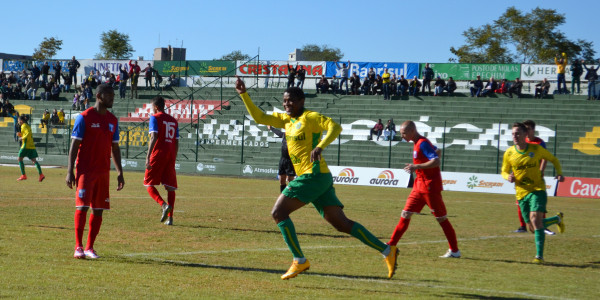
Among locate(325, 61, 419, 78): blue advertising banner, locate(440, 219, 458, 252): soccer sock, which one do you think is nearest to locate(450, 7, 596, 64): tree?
locate(325, 61, 419, 78): blue advertising banner

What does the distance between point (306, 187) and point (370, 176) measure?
2666 cm

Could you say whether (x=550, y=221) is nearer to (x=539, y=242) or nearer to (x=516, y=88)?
(x=539, y=242)

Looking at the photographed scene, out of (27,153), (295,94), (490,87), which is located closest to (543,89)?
(490,87)

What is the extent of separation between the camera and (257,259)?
10.1 meters

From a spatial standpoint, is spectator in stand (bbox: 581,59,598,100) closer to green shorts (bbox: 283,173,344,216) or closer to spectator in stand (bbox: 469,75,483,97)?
spectator in stand (bbox: 469,75,483,97)

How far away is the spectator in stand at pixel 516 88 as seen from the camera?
41.4 metres

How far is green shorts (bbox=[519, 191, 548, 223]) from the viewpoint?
11445 mm

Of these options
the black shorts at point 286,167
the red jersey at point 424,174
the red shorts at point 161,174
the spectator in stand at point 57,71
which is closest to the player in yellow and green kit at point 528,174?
the red jersey at point 424,174

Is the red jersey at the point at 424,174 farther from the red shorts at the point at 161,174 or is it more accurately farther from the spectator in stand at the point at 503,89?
the spectator in stand at the point at 503,89

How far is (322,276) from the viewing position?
349 inches

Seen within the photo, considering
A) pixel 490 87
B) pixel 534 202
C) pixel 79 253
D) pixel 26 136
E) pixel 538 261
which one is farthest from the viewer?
pixel 490 87

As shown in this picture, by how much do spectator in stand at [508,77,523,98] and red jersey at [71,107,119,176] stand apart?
34.8m

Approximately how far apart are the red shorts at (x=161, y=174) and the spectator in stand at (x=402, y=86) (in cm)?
2995

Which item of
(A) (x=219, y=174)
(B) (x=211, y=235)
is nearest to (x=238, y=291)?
(B) (x=211, y=235)
